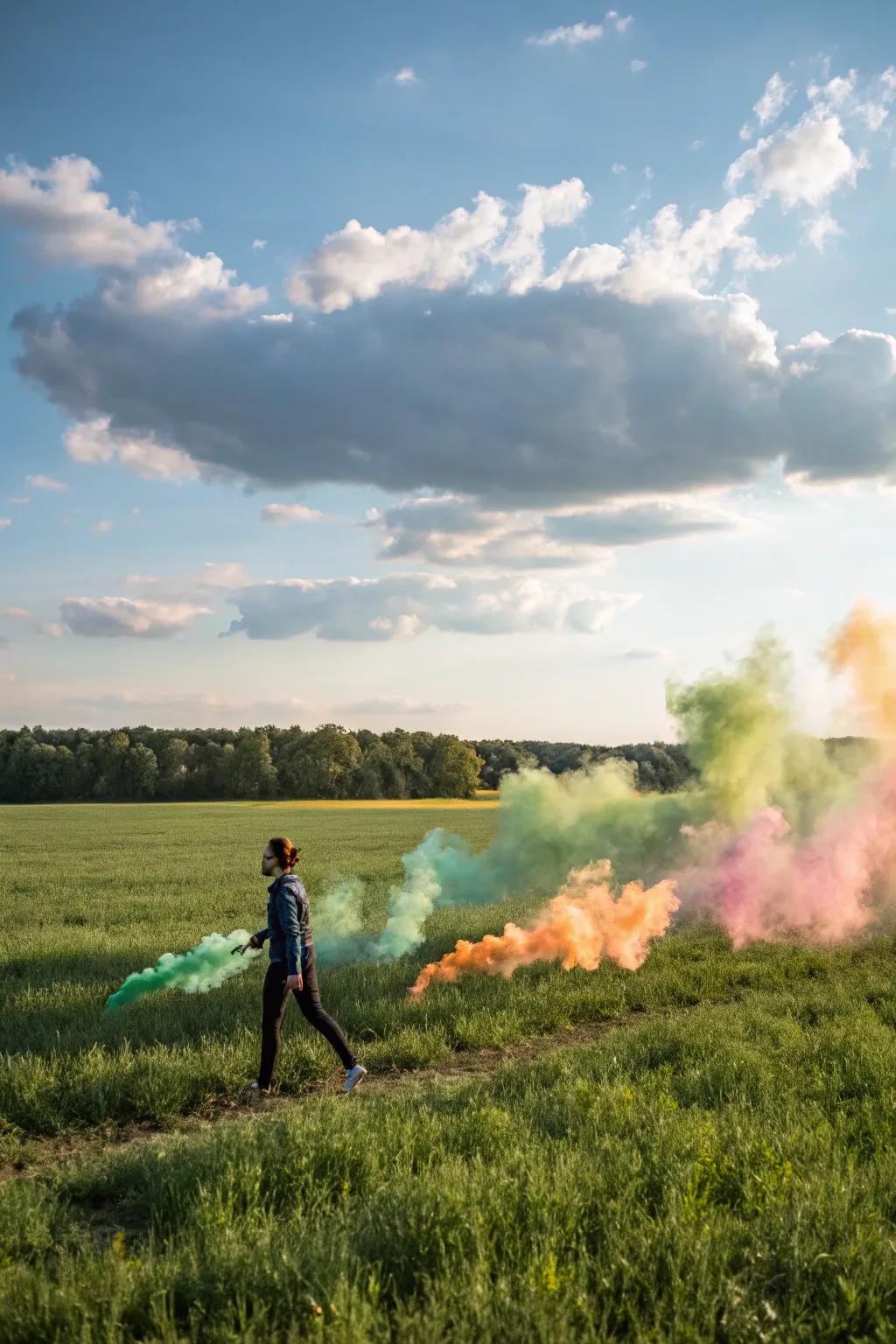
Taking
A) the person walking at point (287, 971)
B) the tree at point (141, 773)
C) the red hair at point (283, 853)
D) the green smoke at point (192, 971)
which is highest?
the red hair at point (283, 853)

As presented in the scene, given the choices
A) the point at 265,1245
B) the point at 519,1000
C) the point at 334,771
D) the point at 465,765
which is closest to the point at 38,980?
the point at 519,1000

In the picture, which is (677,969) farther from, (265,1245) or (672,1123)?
(265,1245)

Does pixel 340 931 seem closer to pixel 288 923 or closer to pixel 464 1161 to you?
pixel 288 923

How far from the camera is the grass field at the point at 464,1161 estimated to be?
517 centimetres

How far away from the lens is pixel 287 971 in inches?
387

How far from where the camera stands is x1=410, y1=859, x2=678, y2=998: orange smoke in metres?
14.5

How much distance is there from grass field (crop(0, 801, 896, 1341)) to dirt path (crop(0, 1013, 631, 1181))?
0.14ft

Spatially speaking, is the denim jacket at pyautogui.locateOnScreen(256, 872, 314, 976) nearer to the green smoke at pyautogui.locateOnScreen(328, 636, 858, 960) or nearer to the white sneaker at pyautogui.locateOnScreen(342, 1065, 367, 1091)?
the white sneaker at pyautogui.locateOnScreen(342, 1065, 367, 1091)

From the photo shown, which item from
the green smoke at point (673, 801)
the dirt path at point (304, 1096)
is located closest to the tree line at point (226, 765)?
the green smoke at point (673, 801)

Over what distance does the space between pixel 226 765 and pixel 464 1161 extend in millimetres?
107931

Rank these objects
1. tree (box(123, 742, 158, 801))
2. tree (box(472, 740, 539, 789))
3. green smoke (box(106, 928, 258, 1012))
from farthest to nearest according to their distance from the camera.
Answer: tree (box(123, 742, 158, 801)), tree (box(472, 740, 539, 789)), green smoke (box(106, 928, 258, 1012))

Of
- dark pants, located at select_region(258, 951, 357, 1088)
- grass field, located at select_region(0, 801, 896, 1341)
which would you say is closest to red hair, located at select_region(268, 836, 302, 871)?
dark pants, located at select_region(258, 951, 357, 1088)

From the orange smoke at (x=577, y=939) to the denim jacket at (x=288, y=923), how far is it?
3.79m

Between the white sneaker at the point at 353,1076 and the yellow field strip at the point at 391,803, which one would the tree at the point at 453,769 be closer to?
the yellow field strip at the point at 391,803
